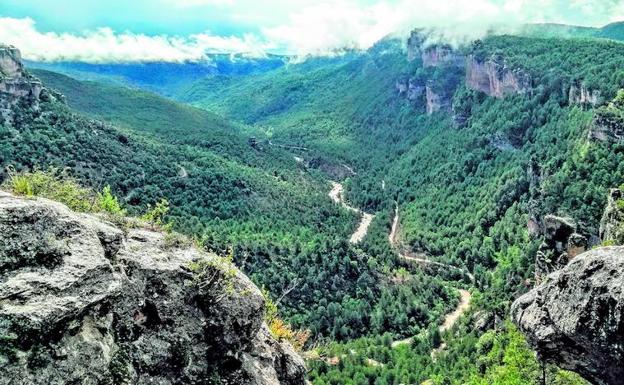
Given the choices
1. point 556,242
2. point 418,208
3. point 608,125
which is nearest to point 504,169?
point 418,208

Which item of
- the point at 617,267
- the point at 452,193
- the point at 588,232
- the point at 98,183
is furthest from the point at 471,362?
the point at 452,193

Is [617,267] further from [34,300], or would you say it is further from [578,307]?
[34,300]

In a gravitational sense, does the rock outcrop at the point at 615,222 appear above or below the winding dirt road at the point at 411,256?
above

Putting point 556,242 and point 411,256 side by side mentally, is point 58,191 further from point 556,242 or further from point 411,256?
point 411,256

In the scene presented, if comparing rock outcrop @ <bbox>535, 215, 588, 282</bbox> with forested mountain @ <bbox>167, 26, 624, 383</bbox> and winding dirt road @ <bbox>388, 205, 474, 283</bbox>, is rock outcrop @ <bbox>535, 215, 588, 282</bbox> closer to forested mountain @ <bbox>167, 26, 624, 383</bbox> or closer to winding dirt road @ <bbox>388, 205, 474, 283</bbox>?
forested mountain @ <bbox>167, 26, 624, 383</bbox>

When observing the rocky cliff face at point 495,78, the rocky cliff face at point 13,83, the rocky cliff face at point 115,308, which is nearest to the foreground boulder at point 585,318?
the rocky cliff face at point 115,308

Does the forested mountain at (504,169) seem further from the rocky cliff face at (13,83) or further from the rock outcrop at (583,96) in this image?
the rocky cliff face at (13,83)
